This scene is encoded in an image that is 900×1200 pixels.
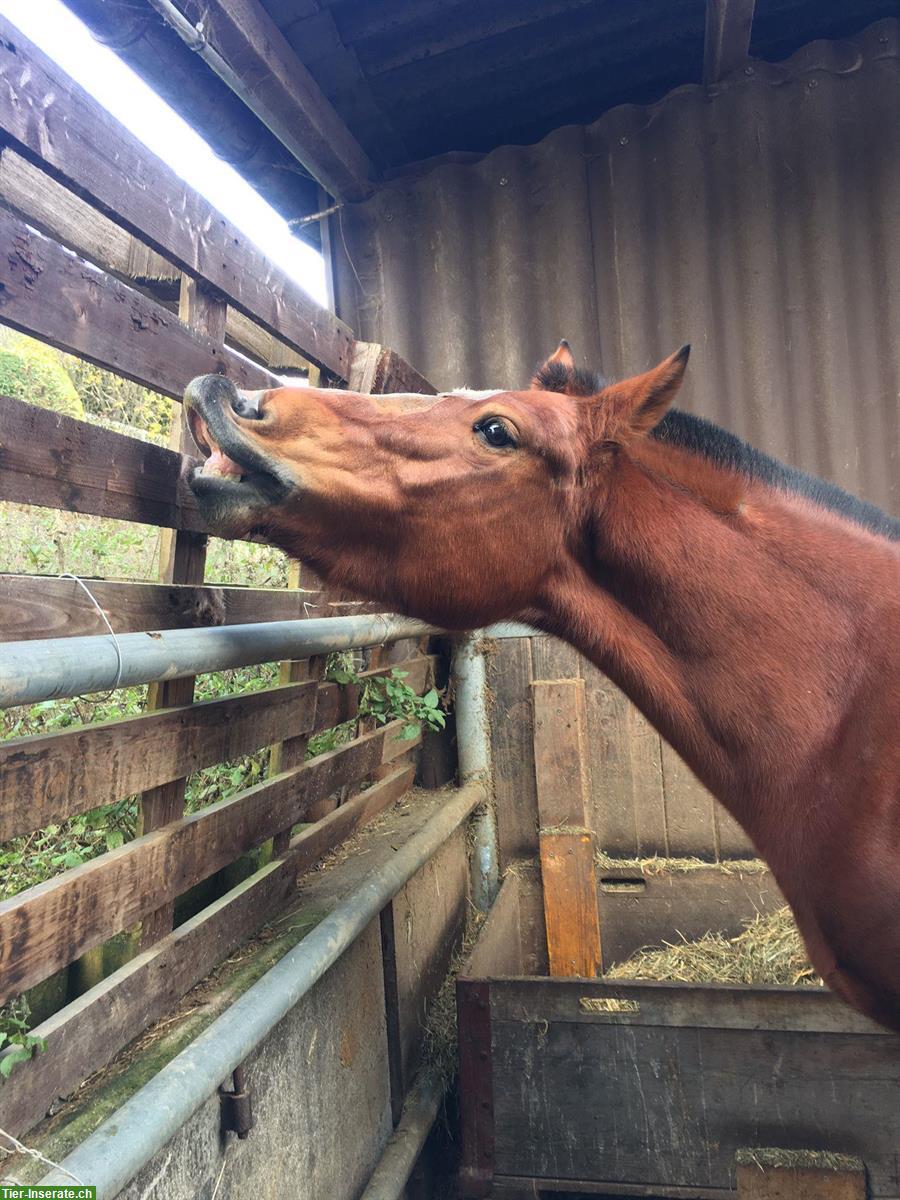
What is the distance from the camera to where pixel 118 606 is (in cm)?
150

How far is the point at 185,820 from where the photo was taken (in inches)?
65.6

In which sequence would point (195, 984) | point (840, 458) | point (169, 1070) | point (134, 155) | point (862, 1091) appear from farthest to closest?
point (840, 458)
point (862, 1091)
point (195, 984)
point (134, 155)
point (169, 1070)

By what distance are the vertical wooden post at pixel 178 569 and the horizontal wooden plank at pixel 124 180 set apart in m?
0.07

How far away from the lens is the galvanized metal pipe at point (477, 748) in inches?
154

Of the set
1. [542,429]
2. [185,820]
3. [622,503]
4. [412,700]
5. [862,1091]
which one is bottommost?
[862,1091]

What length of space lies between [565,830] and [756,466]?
2391 millimetres

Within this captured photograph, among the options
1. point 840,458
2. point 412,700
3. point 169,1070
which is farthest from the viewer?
point 840,458

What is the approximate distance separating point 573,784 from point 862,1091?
184cm

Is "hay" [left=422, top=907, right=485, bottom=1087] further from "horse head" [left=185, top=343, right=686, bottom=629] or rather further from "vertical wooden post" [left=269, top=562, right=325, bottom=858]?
"horse head" [left=185, top=343, right=686, bottom=629]

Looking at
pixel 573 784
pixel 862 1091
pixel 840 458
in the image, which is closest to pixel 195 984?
pixel 862 1091

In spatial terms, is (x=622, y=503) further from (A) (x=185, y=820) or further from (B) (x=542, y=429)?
(A) (x=185, y=820)

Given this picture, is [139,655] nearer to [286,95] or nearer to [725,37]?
[286,95]

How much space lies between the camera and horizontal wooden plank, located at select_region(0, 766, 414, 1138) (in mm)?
1197

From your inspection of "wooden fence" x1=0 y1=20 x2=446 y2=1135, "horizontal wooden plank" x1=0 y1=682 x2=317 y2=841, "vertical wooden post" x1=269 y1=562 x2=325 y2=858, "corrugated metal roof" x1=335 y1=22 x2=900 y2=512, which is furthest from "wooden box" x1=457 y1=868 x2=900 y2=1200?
"corrugated metal roof" x1=335 y1=22 x2=900 y2=512
